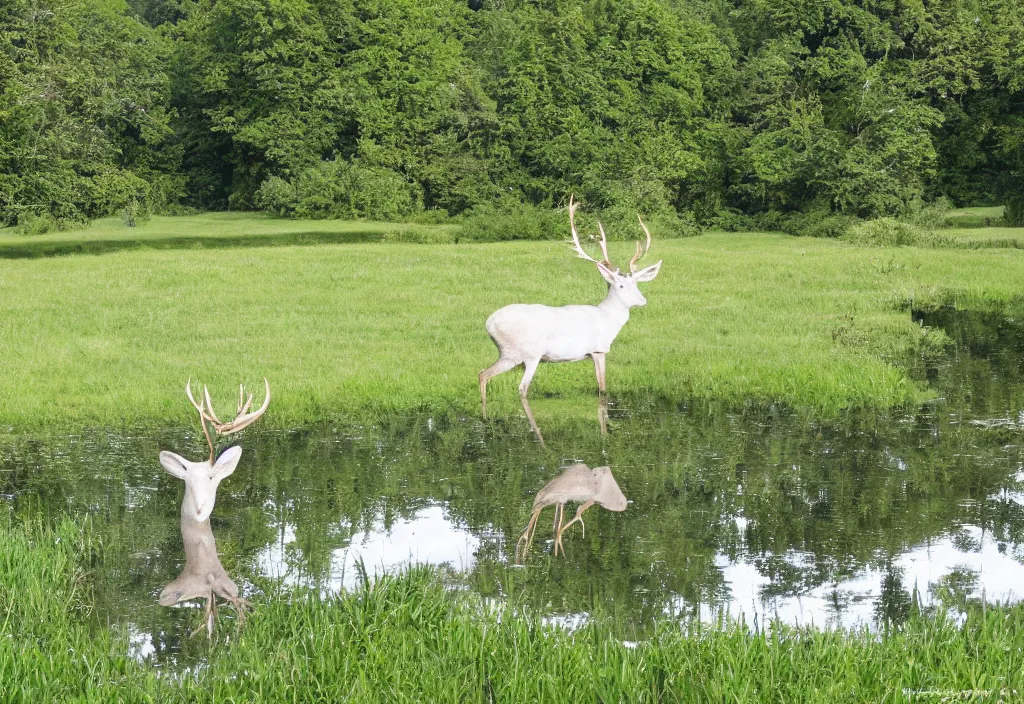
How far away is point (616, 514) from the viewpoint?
8289 mm

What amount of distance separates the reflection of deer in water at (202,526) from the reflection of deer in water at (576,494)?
1.71m

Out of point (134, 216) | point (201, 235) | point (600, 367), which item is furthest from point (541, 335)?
point (134, 216)

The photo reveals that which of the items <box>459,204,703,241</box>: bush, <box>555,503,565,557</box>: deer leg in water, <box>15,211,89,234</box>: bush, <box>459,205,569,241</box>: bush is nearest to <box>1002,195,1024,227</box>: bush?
<box>459,204,703,241</box>: bush

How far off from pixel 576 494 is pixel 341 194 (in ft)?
115

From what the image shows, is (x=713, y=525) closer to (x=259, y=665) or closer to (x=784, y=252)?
(x=259, y=665)

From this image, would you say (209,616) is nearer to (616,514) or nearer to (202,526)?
(202,526)

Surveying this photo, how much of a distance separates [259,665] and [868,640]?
2628 millimetres

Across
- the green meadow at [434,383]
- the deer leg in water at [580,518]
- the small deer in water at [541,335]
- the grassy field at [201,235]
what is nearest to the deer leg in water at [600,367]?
the small deer in water at [541,335]

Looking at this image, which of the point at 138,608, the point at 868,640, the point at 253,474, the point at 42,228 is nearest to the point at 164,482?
the point at 253,474

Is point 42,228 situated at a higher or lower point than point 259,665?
lower

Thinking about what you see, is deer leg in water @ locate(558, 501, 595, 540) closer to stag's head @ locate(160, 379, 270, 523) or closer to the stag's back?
the stag's back

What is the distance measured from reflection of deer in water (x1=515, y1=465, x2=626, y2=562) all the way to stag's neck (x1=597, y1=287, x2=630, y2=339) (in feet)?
8.46

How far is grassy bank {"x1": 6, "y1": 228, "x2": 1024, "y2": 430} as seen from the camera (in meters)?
12.4

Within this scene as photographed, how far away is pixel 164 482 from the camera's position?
30.2 ft
